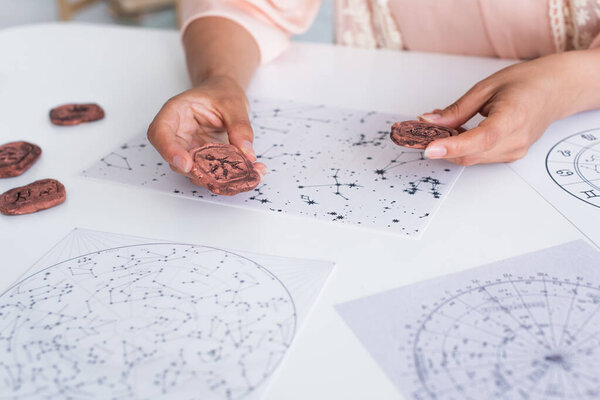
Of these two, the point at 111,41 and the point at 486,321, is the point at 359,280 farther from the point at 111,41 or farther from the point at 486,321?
the point at 111,41

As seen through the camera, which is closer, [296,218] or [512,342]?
[512,342]

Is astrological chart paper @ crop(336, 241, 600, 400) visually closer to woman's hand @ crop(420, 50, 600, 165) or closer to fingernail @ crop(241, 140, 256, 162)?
woman's hand @ crop(420, 50, 600, 165)

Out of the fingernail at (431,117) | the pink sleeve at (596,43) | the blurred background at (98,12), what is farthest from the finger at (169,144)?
the blurred background at (98,12)

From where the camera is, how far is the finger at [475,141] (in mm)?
771

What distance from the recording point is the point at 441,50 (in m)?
1.28

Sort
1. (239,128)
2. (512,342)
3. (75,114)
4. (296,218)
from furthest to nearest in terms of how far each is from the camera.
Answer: (75,114) → (239,128) → (296,218) → (512,342)

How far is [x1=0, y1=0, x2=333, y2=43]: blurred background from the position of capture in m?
3.46

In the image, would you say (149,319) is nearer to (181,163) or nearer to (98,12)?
(181,163)

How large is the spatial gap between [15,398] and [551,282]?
0.52m

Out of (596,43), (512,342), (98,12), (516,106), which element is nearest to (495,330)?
(512,342)

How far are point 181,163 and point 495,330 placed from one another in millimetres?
420

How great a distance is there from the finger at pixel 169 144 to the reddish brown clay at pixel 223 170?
0.05 feet

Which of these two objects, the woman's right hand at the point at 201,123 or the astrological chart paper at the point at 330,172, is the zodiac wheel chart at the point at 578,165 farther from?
the woman's right hand at the point at 201,123

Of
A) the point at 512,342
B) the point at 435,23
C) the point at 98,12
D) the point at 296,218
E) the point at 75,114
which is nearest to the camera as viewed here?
the point at 512,342
